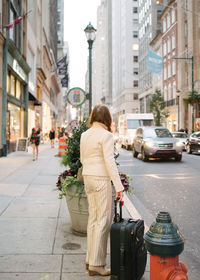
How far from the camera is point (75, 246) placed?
14.8 ft

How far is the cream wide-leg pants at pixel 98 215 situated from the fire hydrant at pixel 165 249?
85cm

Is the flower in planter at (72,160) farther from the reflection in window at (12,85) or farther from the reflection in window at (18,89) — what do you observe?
the reflection in window at (18,89)

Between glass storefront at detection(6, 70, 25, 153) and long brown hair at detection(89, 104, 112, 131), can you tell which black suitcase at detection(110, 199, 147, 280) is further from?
glass storefront at detection(6, 70, 25, 153)

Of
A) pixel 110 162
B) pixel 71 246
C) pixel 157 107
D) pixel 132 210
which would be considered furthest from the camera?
pixel 157 107

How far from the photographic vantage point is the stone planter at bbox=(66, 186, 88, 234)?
4.88m

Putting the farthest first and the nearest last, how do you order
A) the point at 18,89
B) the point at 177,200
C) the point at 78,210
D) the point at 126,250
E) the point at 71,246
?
the point at 18,89 < the point at 177,200 < the point at 78,210 < the point at 71,246 < the point at 126,250

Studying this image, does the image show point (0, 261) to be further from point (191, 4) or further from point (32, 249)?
point (191, 4)

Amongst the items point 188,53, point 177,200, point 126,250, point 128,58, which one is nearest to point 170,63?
point 188,53

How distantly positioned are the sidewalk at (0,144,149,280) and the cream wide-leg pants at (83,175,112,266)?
0.23m

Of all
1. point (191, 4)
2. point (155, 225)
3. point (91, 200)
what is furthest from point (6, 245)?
point (191, 4)

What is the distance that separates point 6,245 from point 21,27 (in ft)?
75.8

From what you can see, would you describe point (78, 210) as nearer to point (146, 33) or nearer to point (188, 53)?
point (188, 53)

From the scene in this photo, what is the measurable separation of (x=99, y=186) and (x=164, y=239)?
102 cm

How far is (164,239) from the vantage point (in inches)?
108
